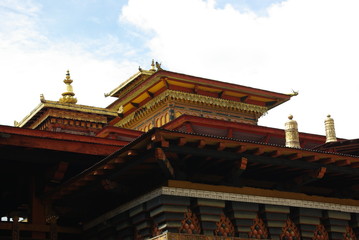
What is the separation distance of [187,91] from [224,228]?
632 inches

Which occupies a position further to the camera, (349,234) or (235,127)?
(235,127)

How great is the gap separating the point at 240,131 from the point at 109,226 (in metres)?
8.97

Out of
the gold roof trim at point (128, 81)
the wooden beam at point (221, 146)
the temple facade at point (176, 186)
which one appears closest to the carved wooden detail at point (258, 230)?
the temple facade at point (176, 186)

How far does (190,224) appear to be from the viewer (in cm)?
1202

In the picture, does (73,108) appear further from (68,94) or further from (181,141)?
(181,141)

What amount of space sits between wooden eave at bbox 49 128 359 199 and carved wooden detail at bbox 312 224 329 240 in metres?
1.17

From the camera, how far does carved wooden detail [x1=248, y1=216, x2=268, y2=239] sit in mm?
12789

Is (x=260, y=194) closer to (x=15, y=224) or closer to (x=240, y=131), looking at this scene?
(x=15, y=224)

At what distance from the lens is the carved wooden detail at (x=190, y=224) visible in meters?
11.9

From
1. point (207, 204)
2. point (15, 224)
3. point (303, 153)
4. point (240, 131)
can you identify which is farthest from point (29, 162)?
point (240, 131)

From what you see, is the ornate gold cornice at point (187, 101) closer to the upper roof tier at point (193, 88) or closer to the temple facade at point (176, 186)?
the upper roof tier at point (193, 88)

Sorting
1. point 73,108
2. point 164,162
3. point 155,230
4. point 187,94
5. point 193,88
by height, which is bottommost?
point 155,230

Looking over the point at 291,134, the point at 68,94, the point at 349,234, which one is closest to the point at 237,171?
the point at 349,234

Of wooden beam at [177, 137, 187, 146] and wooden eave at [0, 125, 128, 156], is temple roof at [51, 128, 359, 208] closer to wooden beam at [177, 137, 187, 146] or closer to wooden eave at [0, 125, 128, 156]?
wooden beam at [177, 137, 187, 146]
